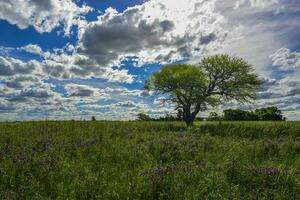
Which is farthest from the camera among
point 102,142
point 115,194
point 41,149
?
point 102,142

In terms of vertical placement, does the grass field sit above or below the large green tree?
below

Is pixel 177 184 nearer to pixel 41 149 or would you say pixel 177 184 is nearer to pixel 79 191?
pixel 79 191

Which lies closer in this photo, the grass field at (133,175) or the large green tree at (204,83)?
the grass field at (133,175)

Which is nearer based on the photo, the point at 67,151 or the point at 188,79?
the point at 67,151

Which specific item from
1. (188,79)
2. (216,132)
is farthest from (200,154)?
(188,79)

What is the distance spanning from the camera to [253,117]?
5469cm

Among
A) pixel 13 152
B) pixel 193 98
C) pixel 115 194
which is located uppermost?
pixel 193 98

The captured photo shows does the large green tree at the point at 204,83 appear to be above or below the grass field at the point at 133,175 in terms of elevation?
above

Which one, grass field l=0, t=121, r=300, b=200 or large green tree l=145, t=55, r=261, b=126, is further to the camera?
large green tree l=145, t=55, r=261, b=126

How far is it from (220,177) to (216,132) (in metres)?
11.7

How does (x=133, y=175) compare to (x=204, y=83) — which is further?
(x=204, y=83)

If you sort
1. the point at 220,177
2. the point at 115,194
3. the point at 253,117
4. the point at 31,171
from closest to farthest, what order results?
the point at 115,194 < the point at 220,177 < the point at 31,171 < the point at 253,117

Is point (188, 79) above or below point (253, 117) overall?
above

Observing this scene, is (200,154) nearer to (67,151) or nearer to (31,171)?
(67,151)
